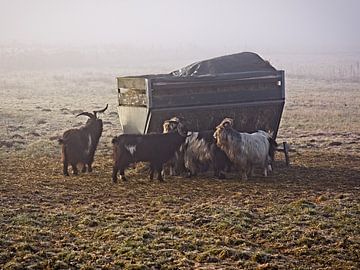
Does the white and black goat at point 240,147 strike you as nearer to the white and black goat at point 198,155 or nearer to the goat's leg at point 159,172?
the white and black goat at point 198,155

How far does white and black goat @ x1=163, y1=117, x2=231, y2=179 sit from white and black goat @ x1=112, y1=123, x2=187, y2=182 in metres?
0.60

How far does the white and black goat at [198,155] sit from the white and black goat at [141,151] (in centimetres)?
60

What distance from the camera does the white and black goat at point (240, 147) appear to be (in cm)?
1478

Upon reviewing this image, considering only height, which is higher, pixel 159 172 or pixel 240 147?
pixel 240 147

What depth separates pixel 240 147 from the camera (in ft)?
48.6

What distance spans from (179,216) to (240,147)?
171 inches

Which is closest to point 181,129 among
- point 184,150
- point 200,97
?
point 184,150

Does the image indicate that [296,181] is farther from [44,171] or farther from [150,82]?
[44,171]

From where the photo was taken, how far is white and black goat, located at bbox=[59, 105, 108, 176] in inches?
623

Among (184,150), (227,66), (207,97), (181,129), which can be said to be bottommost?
(184,150)

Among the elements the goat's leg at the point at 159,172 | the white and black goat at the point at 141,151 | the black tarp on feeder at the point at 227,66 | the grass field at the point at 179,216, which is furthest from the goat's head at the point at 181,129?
the black tarp on feeder at the point at 227,66

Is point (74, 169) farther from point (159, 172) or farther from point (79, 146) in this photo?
point (159, 172)

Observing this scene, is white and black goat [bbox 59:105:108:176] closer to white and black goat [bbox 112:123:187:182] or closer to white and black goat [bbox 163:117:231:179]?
white and black goat [bbox 112:123:187:182]

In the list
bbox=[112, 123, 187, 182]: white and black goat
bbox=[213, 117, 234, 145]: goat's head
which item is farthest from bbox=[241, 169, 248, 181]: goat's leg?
bbox=[112, 123, 187, 182]: white and black goat
